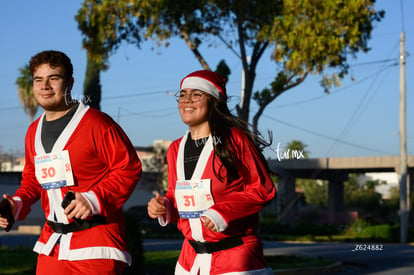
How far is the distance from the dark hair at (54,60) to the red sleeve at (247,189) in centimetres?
117

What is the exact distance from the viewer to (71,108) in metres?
5.18

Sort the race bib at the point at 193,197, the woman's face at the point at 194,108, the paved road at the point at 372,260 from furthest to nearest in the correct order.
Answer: the paved road at the point at 372,260 → the woman's face at the point at 194,108 → the race bib at the point at 193,197

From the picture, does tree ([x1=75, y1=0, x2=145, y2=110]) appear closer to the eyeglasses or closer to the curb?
the curb

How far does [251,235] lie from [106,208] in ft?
3.02

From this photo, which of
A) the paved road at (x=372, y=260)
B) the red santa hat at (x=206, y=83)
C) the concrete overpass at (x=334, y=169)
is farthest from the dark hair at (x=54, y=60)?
the concrete overpass at (x=334, y=169)

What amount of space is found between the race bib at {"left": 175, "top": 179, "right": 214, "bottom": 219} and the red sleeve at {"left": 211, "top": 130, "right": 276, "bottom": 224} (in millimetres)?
89

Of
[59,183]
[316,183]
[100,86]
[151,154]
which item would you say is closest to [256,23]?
[100,86]

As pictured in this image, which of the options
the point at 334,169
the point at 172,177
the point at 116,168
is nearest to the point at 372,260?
the point at 172,177

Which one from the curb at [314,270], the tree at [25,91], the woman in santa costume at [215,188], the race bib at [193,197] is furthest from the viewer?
the tree at [25,91]

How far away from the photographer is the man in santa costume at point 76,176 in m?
4.81

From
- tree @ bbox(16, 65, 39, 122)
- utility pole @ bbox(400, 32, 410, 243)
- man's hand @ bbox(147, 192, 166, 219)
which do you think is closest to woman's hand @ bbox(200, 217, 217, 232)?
man's hand @ bbox(147, 192, 166, 219)

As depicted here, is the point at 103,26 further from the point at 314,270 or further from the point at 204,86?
the point at 204,86

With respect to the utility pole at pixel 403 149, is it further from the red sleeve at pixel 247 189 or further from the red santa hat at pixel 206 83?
the red sleeve at pixel 247 189

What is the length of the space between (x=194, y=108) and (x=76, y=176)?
0.87 m
